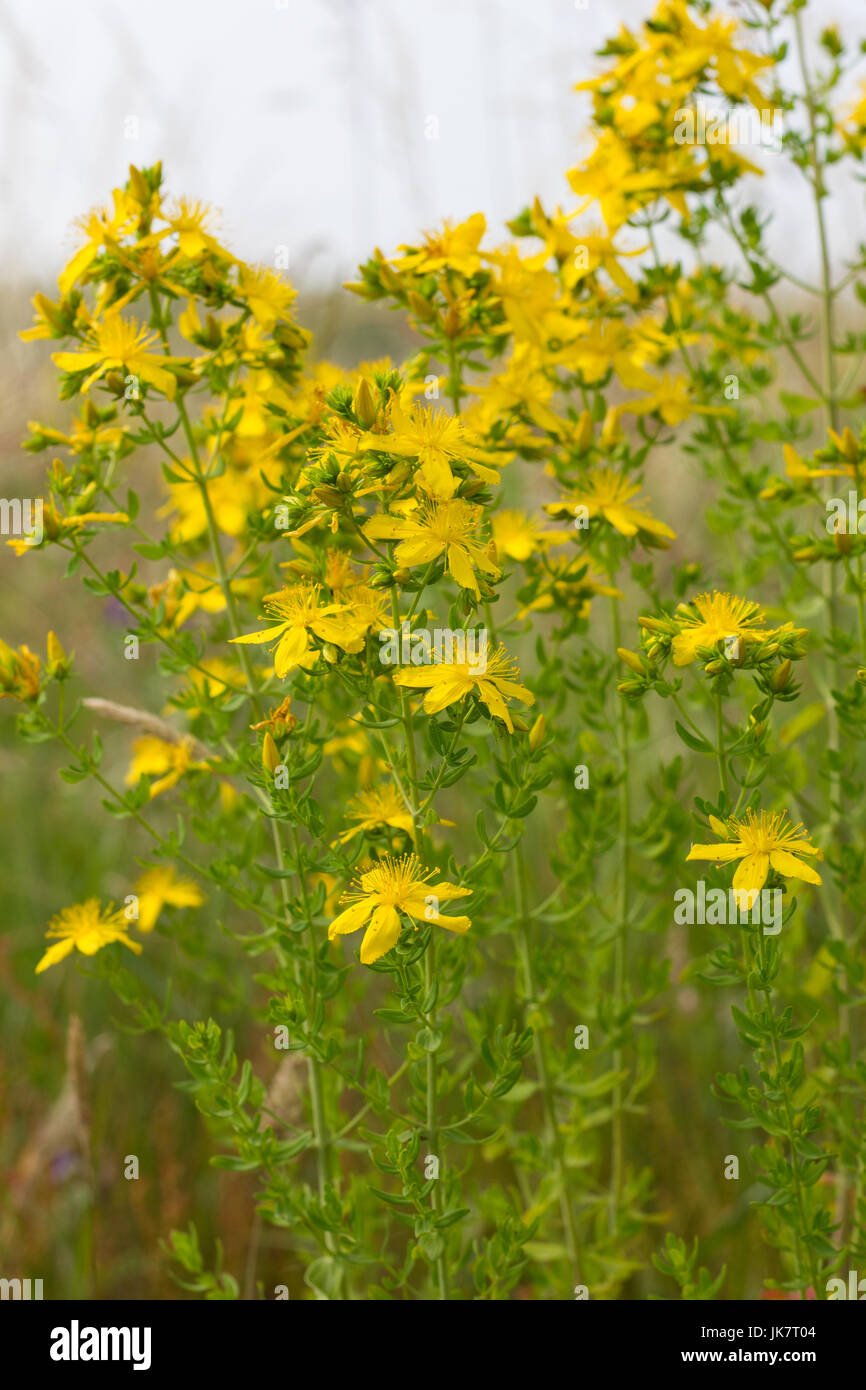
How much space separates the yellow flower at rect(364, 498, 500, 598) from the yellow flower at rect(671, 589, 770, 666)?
9.6 inches

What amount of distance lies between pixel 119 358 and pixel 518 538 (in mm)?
624

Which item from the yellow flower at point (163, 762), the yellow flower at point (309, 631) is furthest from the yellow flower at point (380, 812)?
the yellow flower at point (163, 762)

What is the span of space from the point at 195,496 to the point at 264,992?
135 cm

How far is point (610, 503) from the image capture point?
1666 millimetres

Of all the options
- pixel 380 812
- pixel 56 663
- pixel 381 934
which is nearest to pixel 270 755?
pixel 380 812

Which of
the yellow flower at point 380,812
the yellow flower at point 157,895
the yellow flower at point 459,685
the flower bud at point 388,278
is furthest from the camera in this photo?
the yellow flower at point 157,895

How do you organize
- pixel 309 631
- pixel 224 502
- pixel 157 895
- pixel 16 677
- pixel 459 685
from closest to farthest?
pixel 459 685 → pixel 309 631 → pixel 16 677 → pixel 157 895 → pixel 224 502

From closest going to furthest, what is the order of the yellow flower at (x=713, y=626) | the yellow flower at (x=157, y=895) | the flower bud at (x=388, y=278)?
the yellow flower at (x=713, y=626) → the flower bud at (x=388, y=278) → the yellow flower at (x=157, y=895)

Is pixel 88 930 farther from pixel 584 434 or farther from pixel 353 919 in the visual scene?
pixel 584 434

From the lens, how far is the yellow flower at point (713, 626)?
4.10 ft

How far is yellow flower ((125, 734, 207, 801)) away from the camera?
173cm

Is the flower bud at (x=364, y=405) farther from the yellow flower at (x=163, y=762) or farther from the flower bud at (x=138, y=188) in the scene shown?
the yellow flower at (x=163, y=762)

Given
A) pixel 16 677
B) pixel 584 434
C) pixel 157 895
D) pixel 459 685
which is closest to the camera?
pixel 459 685

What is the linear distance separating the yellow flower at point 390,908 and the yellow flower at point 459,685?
199 millimetres
